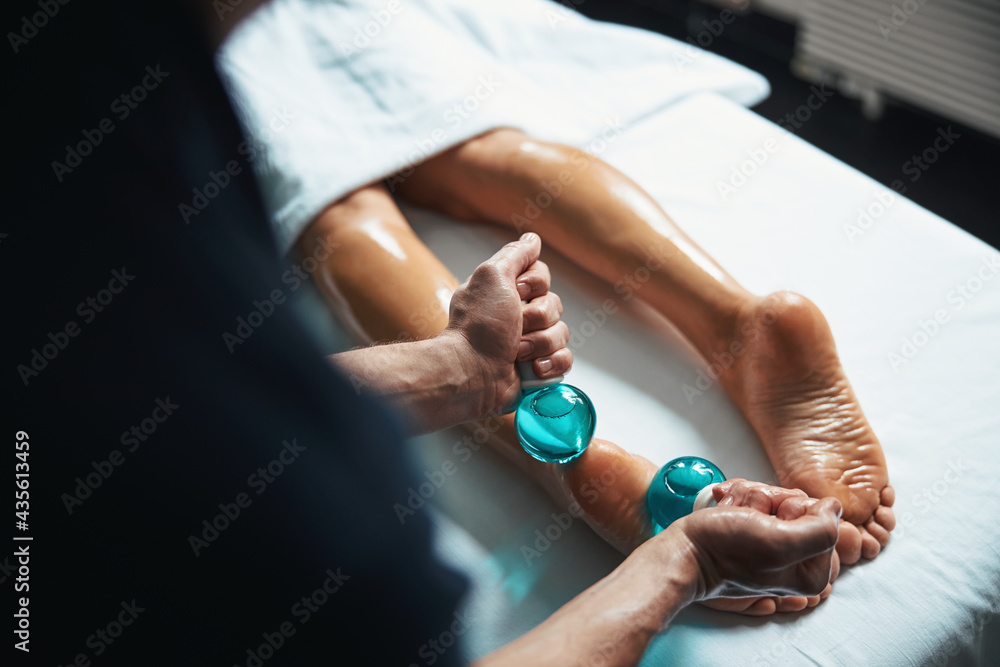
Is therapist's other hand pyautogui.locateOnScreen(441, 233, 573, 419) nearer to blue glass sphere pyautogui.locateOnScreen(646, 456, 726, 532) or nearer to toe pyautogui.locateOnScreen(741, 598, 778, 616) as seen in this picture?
blue glass sphere pyautogui.locateOnScreen(646, 456, 726, 532)

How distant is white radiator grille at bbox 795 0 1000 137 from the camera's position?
1.76 m

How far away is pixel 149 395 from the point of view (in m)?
0.56

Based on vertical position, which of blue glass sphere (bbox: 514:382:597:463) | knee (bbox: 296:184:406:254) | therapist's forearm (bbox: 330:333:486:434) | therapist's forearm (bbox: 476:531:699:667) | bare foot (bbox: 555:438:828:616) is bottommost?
bare foot (bbox: 555:438:828:616)

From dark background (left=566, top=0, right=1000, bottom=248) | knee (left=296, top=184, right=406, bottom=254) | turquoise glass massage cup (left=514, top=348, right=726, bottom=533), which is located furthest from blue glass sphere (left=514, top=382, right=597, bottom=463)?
dark background (left=566, top=0, right=1000, bottom=248)

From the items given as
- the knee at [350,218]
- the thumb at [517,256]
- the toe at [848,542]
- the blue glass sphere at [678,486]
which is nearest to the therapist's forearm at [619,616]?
the blue glass sphere at [678,486]

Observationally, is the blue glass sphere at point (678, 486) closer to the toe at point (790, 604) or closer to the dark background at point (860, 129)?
the toe at point (790, 604)

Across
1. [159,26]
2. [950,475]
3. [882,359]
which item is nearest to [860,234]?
[882,359]

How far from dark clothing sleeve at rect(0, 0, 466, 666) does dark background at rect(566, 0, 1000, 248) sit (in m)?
1.79

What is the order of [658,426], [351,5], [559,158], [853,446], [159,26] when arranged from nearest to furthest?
[159,26]
[853,446]
[658,426]
[559,158]
[351,5]

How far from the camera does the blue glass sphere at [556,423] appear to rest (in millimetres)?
908

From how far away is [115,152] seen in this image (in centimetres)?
56

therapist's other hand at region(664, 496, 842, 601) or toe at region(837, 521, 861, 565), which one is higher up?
therapist's other hand at region(664, 496, 842, 601)

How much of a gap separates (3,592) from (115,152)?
0.32 meters

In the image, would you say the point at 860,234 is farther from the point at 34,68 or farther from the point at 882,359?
the point at 34,68
